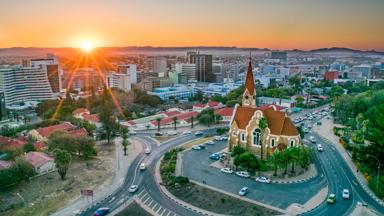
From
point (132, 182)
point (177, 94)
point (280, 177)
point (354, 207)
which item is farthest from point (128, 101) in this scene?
point (354, 207)

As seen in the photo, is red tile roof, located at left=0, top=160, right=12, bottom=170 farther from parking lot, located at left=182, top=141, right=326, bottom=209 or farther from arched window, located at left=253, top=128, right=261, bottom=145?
arched window, located at left=253, top=128, right=261, bottom=145

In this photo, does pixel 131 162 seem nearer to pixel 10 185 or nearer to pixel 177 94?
pixel 10 185

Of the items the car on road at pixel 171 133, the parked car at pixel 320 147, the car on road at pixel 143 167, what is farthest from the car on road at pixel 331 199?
the car on road at pixel 171 133

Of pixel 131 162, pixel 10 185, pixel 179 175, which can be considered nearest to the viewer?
pixel 10 185

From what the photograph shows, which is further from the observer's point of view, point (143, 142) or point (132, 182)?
point (143, 142)

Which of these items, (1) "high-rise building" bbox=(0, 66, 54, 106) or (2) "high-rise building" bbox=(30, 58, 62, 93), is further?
(2) "high-rise building" bbox=(30, 58, 62, 93)

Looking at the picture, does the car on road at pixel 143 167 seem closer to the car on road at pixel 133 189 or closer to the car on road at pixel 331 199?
the car on road at pixel 133 189

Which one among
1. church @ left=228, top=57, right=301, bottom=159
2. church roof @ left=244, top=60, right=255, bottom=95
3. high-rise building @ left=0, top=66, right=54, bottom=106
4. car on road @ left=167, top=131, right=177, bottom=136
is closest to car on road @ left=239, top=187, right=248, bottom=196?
church @ left=228, top=57, right=301, bottom=159
